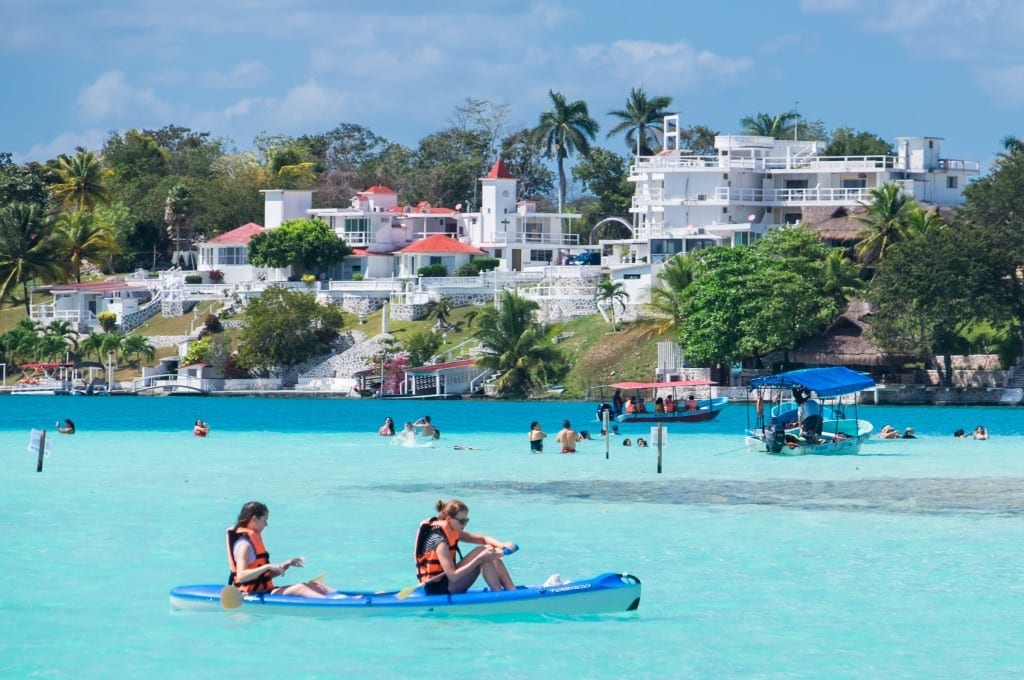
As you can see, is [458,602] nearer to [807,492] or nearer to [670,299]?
[807,492]

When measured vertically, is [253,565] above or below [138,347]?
below

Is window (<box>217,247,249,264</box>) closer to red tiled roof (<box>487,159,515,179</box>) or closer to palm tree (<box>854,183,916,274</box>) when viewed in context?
red tiled roof (<box>487,159,515,179</box>)

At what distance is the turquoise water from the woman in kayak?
22.7 inches

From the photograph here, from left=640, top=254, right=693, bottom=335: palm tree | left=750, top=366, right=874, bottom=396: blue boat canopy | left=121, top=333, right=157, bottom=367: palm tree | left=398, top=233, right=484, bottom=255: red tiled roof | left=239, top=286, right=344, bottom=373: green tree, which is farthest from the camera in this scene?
left=398, top=233, right=484, bottom=255: red tiled roof

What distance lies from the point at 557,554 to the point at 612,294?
3257 inches

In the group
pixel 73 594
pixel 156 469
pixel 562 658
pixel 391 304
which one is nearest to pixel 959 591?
pixel 562 658

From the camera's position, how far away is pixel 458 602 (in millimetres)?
23594

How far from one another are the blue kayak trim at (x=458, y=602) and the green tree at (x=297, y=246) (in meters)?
106

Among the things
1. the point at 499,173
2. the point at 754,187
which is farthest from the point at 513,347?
the point at 499,173

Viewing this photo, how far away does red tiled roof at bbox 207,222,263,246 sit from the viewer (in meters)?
135

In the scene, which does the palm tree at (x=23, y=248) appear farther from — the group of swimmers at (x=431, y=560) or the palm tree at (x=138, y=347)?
the group of swimmers at (x=431, y=560)

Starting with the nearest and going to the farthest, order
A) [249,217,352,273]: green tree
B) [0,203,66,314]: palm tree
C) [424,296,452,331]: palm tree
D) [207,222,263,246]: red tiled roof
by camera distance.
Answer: [424,296,452,331]: palm tree → [249,217,352,273]: green tree → [0,203,66,314]: palm tree → [207,222,263,246]: red tiled roof

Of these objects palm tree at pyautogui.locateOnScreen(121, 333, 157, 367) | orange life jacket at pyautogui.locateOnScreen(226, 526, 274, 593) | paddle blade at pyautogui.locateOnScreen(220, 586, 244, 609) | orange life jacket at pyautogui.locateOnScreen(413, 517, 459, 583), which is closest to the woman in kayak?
orange life jacket at pyautogui.locateOnScreen(413, 517, 459, 583)

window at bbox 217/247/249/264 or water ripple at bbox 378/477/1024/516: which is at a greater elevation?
window at bbox 217/247/249/264
